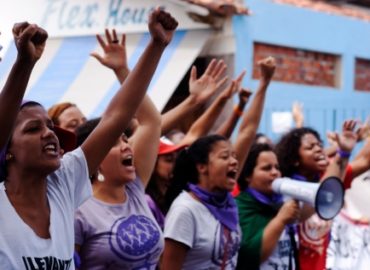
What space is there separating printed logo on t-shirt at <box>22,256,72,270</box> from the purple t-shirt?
684mm

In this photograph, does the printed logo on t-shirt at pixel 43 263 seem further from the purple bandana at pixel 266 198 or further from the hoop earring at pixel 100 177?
the purple bandana at pixel 266 198

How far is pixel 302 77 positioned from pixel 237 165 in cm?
634

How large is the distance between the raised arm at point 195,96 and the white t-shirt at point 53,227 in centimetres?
164

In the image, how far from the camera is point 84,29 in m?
8.84

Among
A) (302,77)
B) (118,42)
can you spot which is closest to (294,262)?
(118,42)

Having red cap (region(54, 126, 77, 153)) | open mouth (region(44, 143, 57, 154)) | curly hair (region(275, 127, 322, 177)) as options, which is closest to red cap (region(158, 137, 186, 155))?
curly hair (region(275, 127, 322, 177))

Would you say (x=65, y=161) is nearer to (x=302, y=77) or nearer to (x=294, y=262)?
(x=294, y=262)

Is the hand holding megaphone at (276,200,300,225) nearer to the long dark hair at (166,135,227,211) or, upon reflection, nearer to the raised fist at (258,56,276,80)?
the long dark hair at (166,135,227,211)

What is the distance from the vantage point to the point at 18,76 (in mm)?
2496

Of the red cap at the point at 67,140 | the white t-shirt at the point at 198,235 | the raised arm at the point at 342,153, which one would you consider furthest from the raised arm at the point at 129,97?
the raised arm at the point at 342,153

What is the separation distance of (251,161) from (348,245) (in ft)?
4.19

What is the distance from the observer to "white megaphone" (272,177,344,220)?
13.8 ft

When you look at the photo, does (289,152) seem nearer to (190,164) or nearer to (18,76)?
(190,164)

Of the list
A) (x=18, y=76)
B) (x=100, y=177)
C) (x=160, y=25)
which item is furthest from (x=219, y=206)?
(x=18, y=76)
